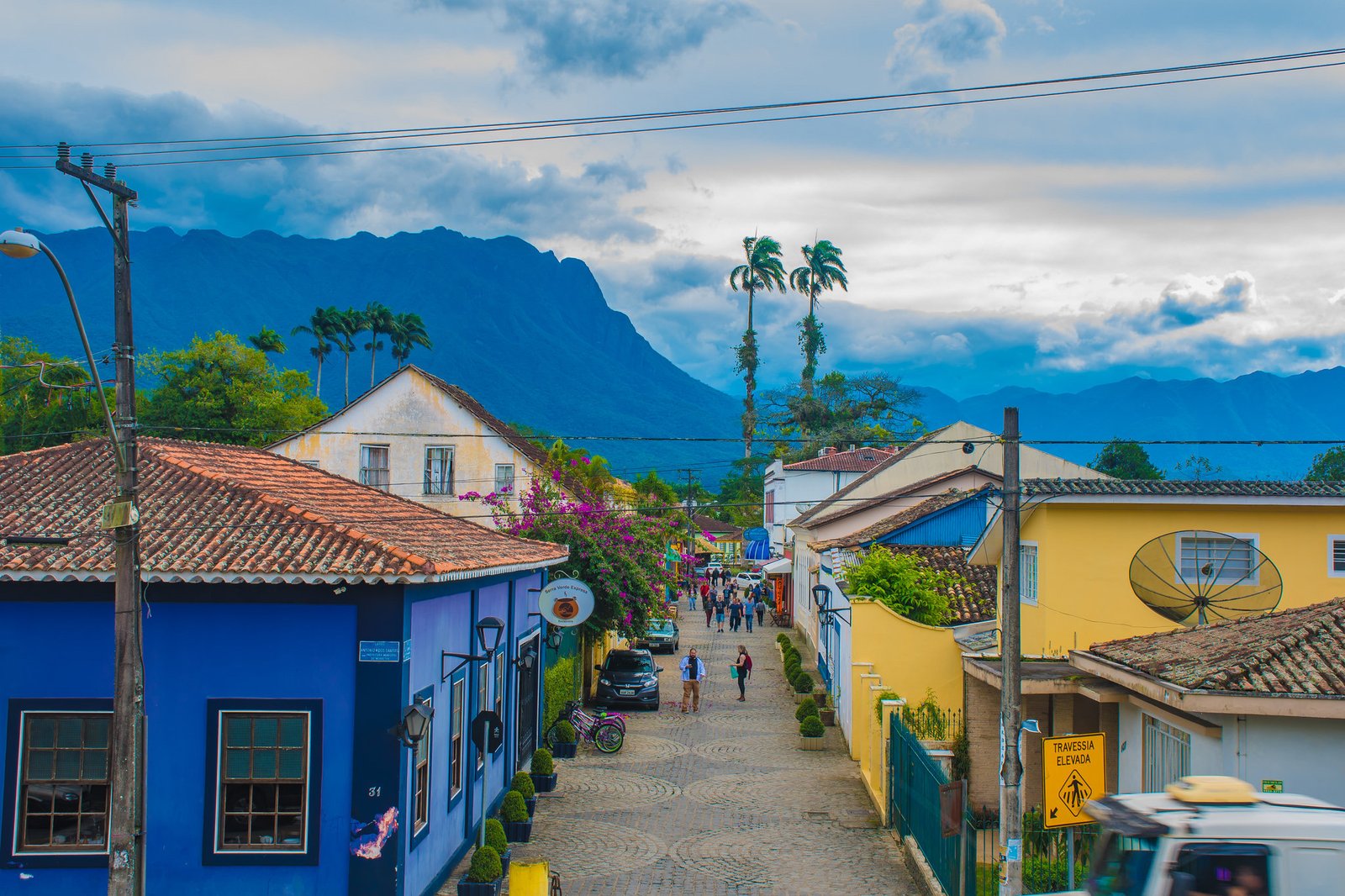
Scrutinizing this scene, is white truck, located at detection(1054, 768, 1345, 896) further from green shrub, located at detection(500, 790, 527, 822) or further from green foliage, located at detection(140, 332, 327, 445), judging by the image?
green foliage, located at detection(140, 332, 327, 445)

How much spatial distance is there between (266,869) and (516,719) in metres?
8.93

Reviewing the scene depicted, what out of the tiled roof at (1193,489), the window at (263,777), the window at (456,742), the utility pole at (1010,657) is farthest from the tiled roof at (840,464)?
the window at (263,777)

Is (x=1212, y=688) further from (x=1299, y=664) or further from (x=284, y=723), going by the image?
(x=284, y=723)

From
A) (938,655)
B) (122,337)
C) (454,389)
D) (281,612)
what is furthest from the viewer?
(454,389)

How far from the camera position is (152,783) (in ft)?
40.4

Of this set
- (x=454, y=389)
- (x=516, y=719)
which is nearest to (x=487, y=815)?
(x=516, y=719)

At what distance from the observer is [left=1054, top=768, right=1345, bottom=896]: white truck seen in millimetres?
7508

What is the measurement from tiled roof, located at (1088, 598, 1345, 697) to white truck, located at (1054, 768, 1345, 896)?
13.0ft

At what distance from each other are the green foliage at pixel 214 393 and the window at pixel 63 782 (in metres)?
50.7

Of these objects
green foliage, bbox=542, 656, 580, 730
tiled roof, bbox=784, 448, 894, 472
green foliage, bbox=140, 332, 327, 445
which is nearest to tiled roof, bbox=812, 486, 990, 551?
green foliage, bbox=542, 656, 580, 730

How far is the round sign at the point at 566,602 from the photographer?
2070cm

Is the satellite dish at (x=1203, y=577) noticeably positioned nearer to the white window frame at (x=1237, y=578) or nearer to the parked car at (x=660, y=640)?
the white window frame at (x=1237, y=578)

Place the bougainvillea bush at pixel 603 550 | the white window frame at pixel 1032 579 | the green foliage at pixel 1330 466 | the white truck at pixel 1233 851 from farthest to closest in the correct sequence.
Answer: the green foliage at pixel 1330 466, the bougainvillea bush at pixel 603 550, the white window frame at pixel 1032 579, the white truck at pixel 1233 851

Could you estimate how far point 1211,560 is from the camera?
18281 mm
